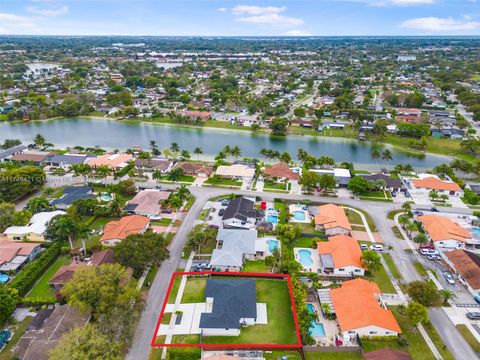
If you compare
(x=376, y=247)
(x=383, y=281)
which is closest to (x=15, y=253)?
(x=383, y=281)

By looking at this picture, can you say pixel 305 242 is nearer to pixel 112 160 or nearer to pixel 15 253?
pixel 15 253

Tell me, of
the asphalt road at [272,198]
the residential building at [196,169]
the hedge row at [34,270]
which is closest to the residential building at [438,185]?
the asphalt road at [272,198]

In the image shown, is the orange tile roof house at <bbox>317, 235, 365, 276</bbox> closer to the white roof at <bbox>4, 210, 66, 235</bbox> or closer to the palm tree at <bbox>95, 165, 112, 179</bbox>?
the white roof at <bbox>4, 210, 66, 235</bbox>

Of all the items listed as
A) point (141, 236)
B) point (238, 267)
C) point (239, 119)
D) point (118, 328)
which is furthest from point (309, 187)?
point (239, 119)

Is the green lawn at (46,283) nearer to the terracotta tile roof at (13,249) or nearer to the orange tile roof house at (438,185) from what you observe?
the terracotta tile roof at (13,249)

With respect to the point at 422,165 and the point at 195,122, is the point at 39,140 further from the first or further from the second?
the point at 422,165

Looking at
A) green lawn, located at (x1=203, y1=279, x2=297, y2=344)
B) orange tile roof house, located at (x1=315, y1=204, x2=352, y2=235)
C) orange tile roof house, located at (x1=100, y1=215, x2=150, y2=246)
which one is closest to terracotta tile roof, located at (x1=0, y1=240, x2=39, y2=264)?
orange tile roof house, located at (x1=100, y1=215, x2=150, y2=246)
